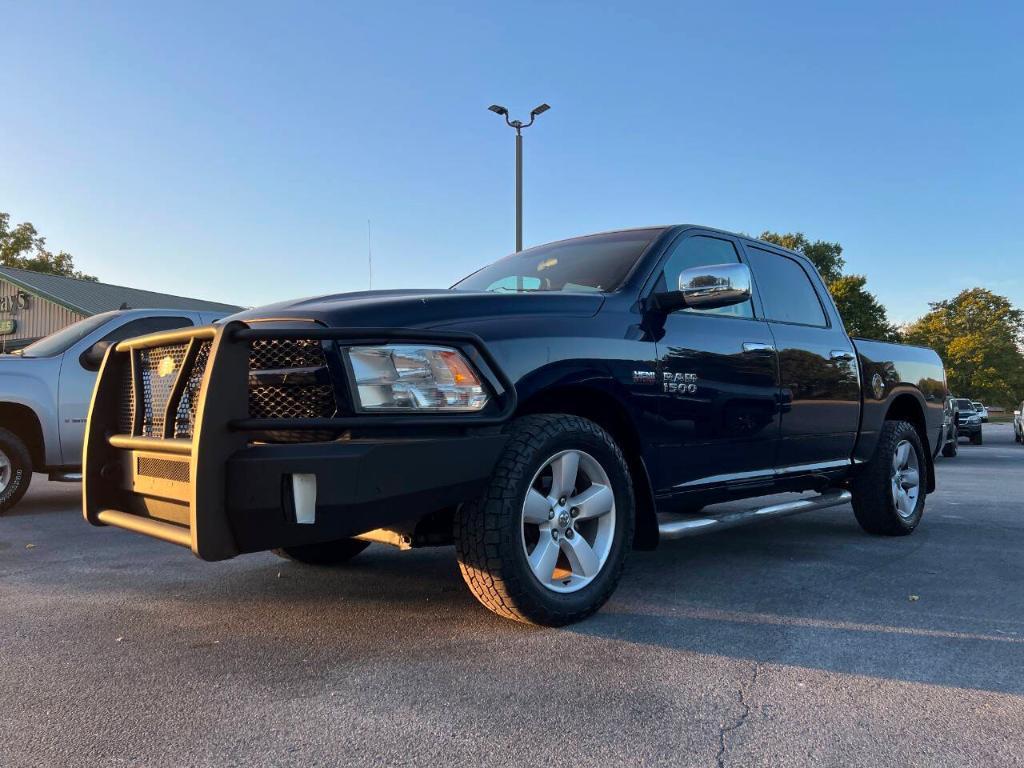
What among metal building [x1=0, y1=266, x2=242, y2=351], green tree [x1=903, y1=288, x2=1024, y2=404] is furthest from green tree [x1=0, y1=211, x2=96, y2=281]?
green tree [x1=903, y1=288, x2=1024, y2=404]

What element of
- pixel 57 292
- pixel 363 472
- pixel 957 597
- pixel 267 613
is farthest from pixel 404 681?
pixel 57 292

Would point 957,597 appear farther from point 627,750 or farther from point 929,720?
point 627,750

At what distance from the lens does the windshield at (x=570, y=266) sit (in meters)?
4.08

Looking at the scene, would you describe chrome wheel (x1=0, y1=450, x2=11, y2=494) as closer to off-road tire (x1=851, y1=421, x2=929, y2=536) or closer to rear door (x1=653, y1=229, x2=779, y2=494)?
rear door (x1=653, y1=229, x2=779, y2=494)

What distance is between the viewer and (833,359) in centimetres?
518

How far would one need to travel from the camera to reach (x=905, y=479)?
589 centimetres

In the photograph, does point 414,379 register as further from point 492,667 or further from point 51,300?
point 51,300

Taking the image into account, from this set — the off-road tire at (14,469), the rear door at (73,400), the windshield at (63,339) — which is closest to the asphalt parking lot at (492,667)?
the off-road tire at (14,469)

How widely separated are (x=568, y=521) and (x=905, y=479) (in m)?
3.70

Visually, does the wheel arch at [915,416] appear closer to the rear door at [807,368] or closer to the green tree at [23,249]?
the rear door at [807,368]

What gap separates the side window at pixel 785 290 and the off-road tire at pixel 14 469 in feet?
19.1

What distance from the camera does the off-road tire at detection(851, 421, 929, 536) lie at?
554 centimetres

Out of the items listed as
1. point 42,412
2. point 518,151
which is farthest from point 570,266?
point 518,151

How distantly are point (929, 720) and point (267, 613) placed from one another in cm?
251
